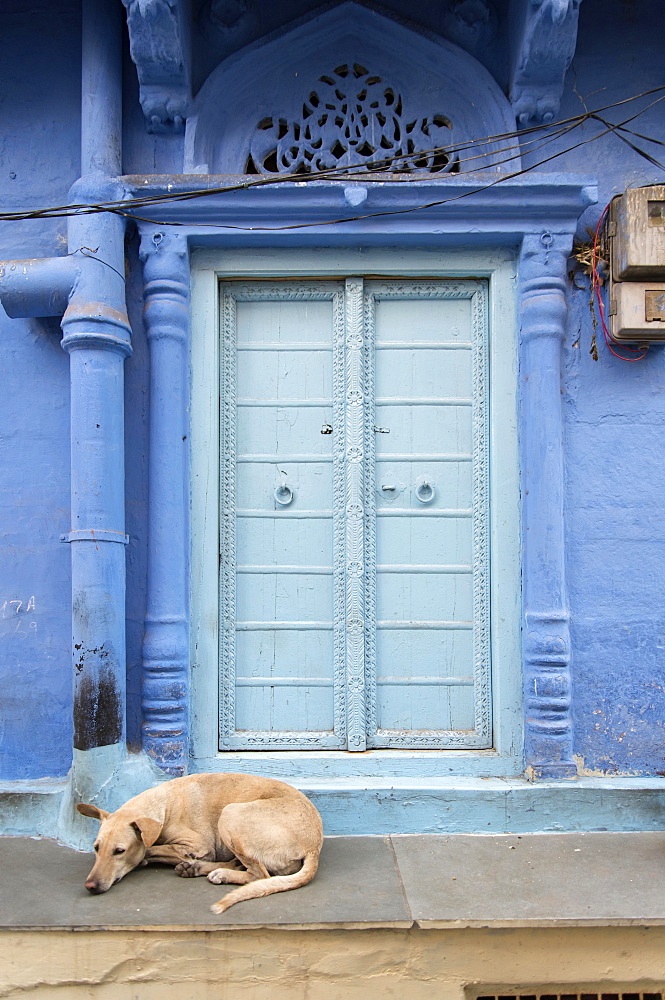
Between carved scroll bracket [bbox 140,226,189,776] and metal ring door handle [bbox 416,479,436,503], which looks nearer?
carved scroll bracket [bbox 140,226,189,776]

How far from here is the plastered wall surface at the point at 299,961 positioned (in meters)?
2.89

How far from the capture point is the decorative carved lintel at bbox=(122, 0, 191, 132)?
→ 3775 millimetres

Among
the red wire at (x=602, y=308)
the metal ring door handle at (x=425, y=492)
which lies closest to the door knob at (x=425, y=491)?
the metal ring door handle at (x=425, y=492)

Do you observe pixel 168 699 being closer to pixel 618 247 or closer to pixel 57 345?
pixel 57 345

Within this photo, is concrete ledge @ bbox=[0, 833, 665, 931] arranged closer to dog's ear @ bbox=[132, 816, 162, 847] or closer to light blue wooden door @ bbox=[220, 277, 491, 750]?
dog's ear @ bbox=[132, 816, 162, 847]

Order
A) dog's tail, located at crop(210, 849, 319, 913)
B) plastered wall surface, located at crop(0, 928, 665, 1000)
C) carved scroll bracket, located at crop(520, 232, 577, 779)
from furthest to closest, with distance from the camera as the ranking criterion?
carved scroll bracket, located at crop(520, 232, 577, 779) → dog's tail, located at crop(210, 849, 319, 913) → plastered wall surface, located at crop(0, 928, 665, 1000)

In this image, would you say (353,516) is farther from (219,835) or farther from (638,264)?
(638,264)

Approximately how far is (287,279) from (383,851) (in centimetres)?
282

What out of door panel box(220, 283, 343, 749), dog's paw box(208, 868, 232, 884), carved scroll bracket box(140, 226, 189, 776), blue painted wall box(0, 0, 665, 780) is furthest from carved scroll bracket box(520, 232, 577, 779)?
carved scroll bracket box(140, 226, 189, 776)

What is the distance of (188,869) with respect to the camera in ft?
10.8

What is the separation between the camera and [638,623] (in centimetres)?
402

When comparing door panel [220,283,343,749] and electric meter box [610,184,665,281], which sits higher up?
electric meter box [610,184,665,281]

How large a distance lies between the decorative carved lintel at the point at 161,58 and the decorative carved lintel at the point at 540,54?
1.66 metres

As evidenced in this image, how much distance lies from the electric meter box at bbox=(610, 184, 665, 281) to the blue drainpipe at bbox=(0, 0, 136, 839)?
2453 millimetres
